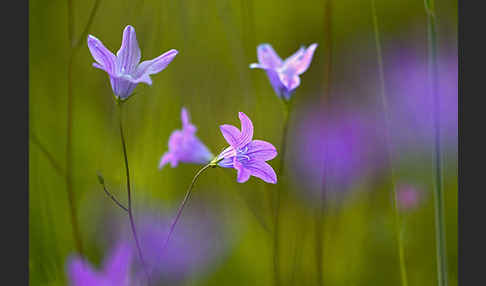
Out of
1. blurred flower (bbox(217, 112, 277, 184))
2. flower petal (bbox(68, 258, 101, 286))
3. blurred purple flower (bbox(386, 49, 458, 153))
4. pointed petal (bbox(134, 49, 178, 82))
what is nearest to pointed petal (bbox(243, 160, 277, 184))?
blurred flower (bbox(217, 112, 277, 184))

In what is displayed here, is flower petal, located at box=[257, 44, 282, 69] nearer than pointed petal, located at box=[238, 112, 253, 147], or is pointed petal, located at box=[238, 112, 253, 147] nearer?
pointed petal, located at box=[238, 112, 253, 147]

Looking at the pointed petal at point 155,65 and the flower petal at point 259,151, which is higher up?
the pointed petal at point 155,65

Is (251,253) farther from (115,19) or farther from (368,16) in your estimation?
(368,16)

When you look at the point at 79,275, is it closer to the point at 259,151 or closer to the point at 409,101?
the point at 259,151

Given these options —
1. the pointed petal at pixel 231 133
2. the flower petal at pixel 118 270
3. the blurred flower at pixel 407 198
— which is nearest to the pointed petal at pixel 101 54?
the pointed petal at pixel 231 133

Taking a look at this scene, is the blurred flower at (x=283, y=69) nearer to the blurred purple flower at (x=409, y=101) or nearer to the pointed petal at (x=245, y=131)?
the pointed petal at (x=245, y=131)

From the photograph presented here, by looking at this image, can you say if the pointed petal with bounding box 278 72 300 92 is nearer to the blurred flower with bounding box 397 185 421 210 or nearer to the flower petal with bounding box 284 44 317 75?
the flower petal with bounding box 284 44 317 75
